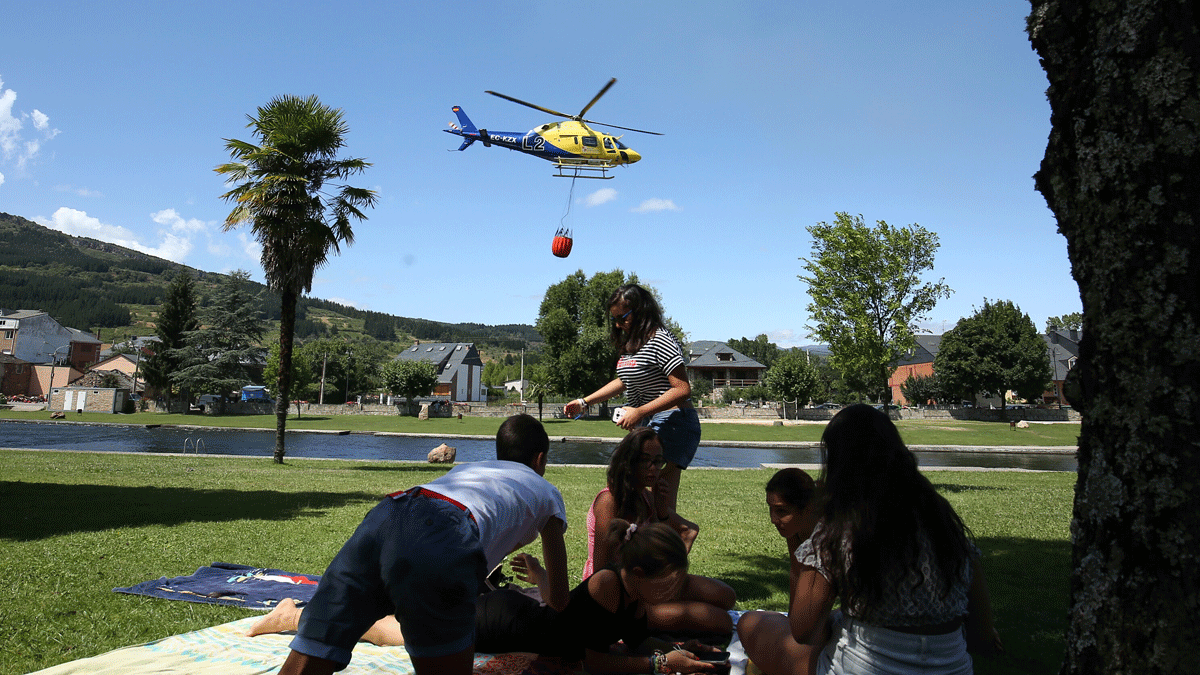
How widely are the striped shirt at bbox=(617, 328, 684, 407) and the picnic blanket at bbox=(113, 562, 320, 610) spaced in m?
2.34

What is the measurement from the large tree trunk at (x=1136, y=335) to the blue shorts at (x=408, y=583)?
6.05 feet

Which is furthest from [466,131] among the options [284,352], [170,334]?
[170,334]

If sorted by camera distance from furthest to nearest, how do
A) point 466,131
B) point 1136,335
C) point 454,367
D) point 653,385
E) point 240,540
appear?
point 454,367 → point 466,131 → point 240,540 → point 653,385 → point 1136,335

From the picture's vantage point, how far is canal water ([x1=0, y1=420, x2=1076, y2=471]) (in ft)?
70.2

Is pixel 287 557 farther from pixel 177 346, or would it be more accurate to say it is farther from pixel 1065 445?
pixel 177 346

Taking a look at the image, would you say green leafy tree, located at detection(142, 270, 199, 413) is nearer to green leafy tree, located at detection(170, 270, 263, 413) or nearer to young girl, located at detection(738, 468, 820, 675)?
green leafy tree, located at detection(170, 270, 263, 413)

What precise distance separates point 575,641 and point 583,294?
52.2 meters

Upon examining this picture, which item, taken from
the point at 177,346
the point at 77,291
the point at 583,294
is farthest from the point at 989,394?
the point at 77,291

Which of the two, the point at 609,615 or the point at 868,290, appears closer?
the point at 609,615

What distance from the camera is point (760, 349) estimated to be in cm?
14788

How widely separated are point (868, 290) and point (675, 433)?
46.8ft

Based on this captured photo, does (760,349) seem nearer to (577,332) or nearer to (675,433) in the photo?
(577,332)

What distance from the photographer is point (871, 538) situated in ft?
6.73

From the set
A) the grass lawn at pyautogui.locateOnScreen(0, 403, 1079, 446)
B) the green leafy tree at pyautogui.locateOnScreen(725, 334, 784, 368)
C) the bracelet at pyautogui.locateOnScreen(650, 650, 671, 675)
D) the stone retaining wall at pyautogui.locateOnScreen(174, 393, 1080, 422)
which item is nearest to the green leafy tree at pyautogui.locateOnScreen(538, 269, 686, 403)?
the stone retaining wall at pyautogui.locateOnScreen(174, 393, 1080, 422)
